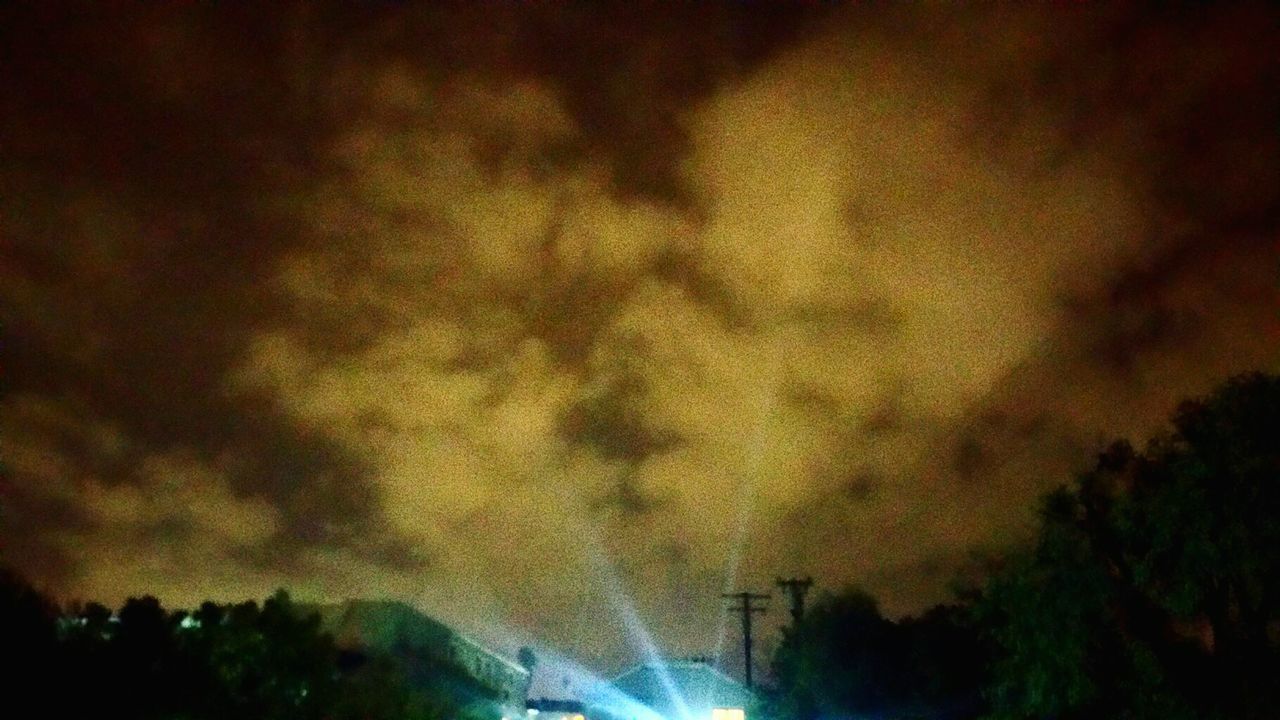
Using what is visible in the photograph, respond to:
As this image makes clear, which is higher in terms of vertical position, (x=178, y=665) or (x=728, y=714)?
(x=728, y=714)

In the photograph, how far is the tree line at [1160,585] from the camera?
18781mm

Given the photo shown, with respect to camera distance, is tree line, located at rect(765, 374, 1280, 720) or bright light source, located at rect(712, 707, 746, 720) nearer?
tree line, located at rect(765, 374, 1280, 720)

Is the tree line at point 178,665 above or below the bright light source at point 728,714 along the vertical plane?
below

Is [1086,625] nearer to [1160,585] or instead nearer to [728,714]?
[1160,585]

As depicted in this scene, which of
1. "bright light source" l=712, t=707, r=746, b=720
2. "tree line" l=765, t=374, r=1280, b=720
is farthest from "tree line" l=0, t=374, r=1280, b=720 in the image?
"bright light source" l=712, t=707, r=746, b=720

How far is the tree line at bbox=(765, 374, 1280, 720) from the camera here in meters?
18.8

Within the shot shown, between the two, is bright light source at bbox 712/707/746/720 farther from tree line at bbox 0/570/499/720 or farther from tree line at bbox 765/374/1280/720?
tree line at bbox 765/374/1280/720

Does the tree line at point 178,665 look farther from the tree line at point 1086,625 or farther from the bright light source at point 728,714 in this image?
the bright light source at point 728,714

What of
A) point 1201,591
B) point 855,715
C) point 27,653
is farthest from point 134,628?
point 855,715

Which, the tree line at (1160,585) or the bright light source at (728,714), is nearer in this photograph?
the tree line at (1160,585)

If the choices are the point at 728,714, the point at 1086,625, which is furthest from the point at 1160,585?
the point at 728,714

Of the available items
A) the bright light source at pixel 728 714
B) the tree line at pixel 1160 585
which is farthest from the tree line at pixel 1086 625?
the bright light source at pixel 728 714

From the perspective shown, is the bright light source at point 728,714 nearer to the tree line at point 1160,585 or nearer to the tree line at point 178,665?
the tree line at point 178,665

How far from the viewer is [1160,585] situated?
20625 millimetres
